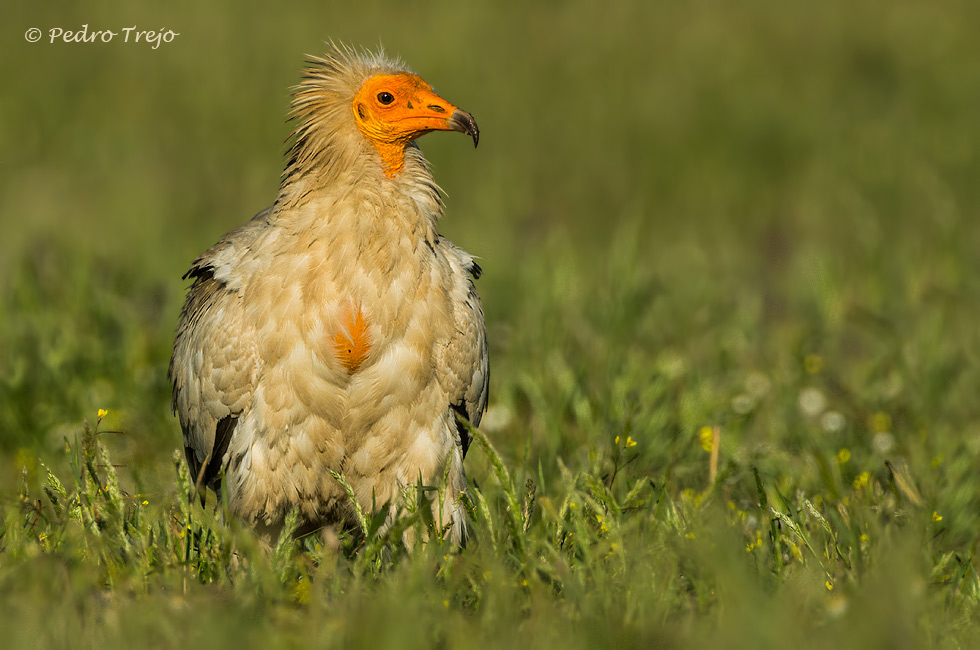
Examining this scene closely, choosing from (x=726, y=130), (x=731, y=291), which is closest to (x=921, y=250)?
(x=731, y=291)

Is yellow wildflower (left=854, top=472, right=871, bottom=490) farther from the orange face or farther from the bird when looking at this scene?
the orange face

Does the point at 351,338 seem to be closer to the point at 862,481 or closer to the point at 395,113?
the point at 395,113

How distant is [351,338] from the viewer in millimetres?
3883

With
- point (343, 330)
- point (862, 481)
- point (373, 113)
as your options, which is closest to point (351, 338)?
point (343, 330)

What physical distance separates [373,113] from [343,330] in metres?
0.81

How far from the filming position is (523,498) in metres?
4.00

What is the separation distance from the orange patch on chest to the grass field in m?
0.60

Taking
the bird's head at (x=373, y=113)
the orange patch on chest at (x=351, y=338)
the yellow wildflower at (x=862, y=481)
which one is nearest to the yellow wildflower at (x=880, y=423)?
the yellow wildflower at (x=862, y=481)

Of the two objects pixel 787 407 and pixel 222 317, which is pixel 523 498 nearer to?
pixel 222 317

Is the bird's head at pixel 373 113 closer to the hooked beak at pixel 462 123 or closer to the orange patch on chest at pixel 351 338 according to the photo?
the hooked beak at pixel 462 123

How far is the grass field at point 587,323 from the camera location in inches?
125

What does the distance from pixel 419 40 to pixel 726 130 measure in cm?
329

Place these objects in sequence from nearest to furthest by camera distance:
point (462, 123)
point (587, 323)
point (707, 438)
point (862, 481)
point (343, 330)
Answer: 1. point (343, 330)
2. point (462, 123)
3. point (862, 481)
4. point (707, 438)
5. point (587, 323)

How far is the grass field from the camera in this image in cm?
316
